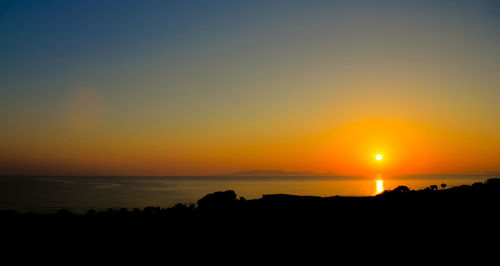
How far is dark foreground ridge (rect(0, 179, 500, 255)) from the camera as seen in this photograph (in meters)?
13.9

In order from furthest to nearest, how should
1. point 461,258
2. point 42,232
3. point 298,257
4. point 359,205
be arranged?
point 359,205
point 42,232
point 298,257
point 461,258

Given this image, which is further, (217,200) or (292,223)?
(217,200)

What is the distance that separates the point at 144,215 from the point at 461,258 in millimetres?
15406

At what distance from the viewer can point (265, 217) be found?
17.5 metres

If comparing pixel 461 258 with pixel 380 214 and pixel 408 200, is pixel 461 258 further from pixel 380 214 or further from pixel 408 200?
pixel 408 200

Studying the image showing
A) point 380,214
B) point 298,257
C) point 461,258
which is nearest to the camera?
point 461,258

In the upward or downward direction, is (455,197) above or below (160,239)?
above

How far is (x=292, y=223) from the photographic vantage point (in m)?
16.3

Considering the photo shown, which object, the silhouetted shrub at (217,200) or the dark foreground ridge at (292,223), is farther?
the silhouetted shrub at (217,200)

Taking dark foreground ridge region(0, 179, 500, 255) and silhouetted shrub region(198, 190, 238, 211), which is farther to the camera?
silhouetted shrub region(198, 190, 238, 211)

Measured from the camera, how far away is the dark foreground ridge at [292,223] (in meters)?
13.9

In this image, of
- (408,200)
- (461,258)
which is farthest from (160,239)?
(408,200)

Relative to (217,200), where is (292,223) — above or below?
below

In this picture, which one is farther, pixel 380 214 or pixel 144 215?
pixel 144 215
